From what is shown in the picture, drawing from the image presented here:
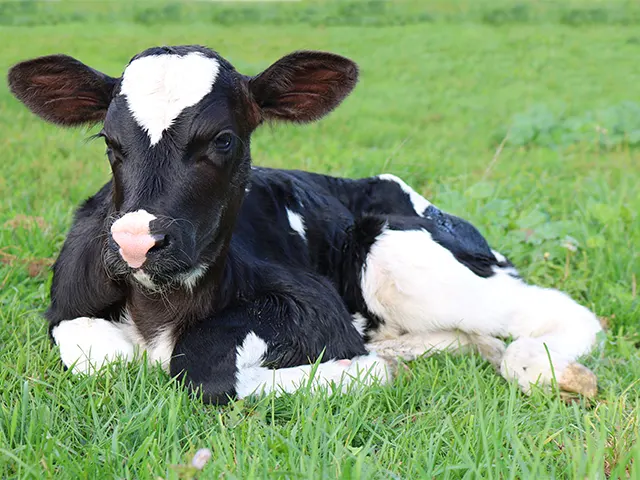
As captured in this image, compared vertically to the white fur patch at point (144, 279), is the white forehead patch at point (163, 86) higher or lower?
higher

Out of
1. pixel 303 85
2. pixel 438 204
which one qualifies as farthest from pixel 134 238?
pixel 438 204

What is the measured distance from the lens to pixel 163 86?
3400mm

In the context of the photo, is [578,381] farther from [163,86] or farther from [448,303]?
[163,86]

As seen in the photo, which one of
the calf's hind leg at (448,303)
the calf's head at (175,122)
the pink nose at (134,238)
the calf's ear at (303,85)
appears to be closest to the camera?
the pink nose at (134,238)

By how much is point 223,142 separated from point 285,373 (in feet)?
3.39

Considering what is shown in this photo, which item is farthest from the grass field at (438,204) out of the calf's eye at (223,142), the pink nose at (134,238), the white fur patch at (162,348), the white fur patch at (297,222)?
the white fur patch at (297,222)

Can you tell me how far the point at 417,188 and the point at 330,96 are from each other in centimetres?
359

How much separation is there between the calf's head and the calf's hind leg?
3.55 feet

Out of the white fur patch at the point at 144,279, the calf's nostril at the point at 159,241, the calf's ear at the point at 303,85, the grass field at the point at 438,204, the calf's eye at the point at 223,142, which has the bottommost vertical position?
the grass field at the point at 438,204

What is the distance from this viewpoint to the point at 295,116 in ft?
12.6

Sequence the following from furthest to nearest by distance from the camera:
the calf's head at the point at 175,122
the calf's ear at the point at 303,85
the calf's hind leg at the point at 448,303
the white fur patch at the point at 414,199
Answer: the white fur patch at the point at 414,199, the calf's hind leg at the point at 448,303, the calf's ear at the point at 303,85, the calf's head at the point at 175,122

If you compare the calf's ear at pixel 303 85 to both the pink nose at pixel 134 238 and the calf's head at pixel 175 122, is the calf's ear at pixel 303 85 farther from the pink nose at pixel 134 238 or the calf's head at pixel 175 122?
the pink nose at pixel 134 238

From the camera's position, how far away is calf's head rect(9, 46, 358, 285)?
310 centimetres

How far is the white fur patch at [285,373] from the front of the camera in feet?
11.3
